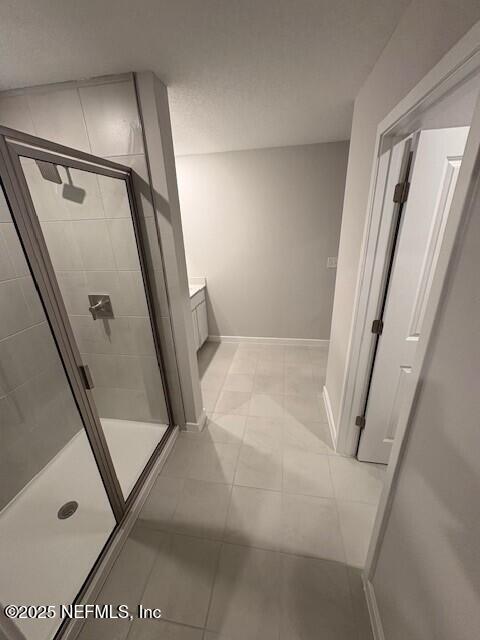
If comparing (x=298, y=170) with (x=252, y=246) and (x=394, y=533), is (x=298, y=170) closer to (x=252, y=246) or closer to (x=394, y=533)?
(x=252, y=246)

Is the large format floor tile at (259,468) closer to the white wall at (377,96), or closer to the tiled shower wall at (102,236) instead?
the white wall at (377,96)

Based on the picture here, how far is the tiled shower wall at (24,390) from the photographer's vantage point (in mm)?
1344

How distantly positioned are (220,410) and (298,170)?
2554mm

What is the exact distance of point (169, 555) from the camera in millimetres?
1247

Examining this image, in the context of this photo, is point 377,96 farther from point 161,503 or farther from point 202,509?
point 161,503

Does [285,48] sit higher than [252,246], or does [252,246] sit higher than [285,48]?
[285,48]

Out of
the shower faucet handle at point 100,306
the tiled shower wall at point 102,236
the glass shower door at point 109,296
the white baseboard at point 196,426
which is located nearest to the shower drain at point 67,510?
the glass shower door at point 109,296

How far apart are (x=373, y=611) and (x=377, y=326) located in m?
1.25

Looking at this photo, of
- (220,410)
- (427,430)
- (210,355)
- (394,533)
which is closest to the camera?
(427,430)

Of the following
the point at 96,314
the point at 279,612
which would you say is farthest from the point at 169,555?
the point at 96,314

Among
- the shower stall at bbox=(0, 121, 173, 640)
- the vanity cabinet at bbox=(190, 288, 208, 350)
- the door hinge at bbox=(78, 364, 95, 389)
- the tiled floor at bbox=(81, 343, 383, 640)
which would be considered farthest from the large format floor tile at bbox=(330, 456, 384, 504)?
the vanity cabinet at bbox=(190, 288, 208, 350)

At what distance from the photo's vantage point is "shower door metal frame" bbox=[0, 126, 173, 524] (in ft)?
2.70

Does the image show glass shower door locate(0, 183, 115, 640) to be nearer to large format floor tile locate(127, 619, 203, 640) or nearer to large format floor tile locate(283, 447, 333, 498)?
large format floor tile locate(127, 619, 203, 640)

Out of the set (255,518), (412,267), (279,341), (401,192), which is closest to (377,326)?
(412,267)
